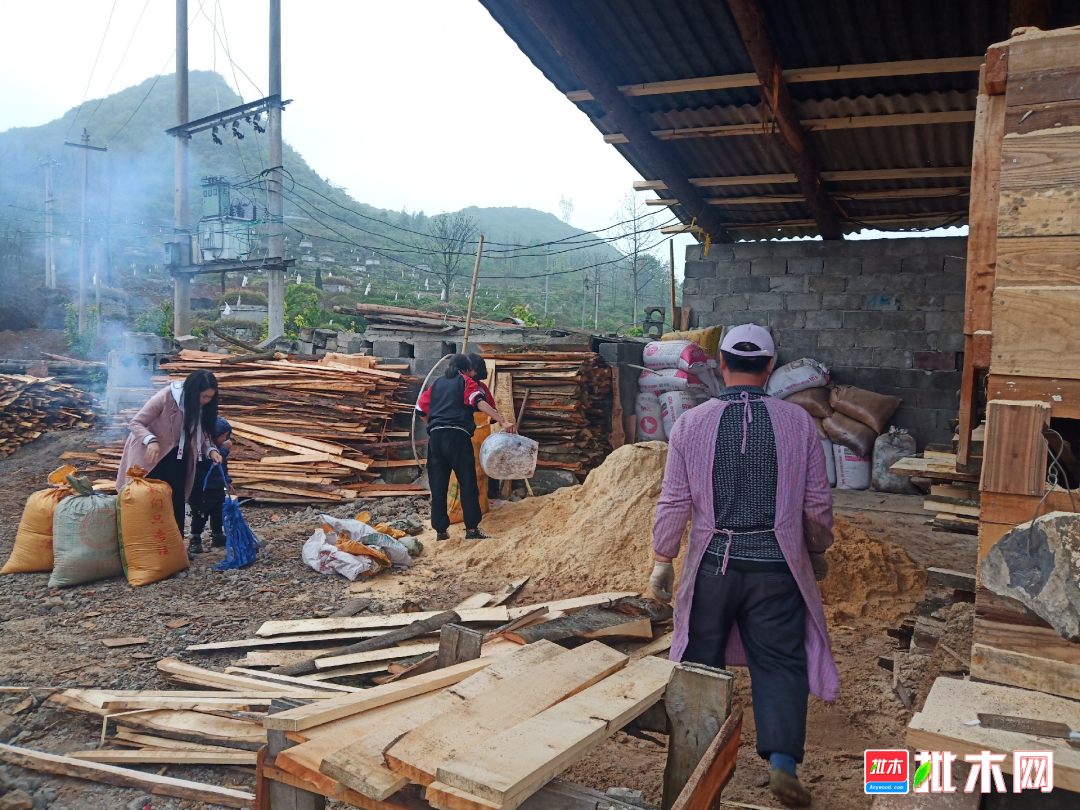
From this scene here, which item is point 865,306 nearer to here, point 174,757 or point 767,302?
point 767,302

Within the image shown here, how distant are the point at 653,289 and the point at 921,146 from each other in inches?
2004

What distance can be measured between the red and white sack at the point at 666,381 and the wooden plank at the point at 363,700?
779cm

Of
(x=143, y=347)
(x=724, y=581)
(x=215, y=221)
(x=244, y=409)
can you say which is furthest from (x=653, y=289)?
(x=724, y=581)

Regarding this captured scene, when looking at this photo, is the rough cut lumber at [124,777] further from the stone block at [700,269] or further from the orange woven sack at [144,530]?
the stone block at [700,269]

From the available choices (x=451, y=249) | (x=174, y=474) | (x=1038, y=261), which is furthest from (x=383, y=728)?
(x=451, y=249)

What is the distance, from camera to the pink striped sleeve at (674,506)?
3.12 m

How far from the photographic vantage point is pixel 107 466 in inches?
431

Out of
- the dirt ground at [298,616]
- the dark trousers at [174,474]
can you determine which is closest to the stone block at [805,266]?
the dirt ground at [298,616]

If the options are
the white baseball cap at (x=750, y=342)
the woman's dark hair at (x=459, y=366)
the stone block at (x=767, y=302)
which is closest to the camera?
the white baseball cap at (x=750, y=342)

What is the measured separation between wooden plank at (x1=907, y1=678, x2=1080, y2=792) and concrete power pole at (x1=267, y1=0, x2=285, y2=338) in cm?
2104

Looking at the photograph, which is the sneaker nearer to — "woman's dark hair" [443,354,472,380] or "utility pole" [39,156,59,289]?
"woman's dark hair" [443,354,472,380]

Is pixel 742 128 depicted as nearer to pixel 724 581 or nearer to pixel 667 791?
pixel 724 581

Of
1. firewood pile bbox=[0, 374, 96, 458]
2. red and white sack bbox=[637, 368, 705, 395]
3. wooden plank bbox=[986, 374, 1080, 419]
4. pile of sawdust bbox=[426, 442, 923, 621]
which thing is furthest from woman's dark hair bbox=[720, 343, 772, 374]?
firewood pile bbox=[0, 374, 96, 458]

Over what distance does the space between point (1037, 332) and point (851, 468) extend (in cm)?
823
